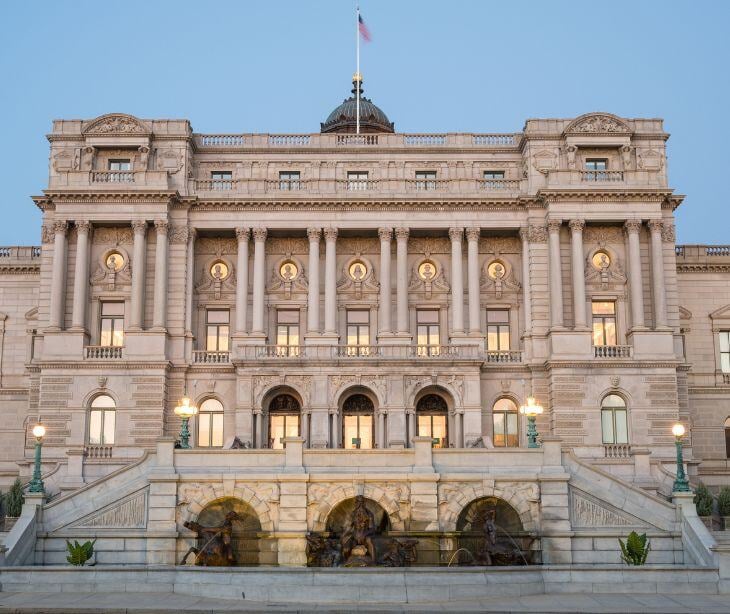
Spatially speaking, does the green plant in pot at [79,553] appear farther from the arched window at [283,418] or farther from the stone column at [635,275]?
the stone column at [635,275]

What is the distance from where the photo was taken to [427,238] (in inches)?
2343

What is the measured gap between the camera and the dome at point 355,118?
7200 centimetres

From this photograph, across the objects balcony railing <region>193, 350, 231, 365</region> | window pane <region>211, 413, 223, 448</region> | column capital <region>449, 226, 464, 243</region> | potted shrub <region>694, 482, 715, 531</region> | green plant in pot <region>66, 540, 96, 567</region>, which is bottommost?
green plant in pot <region>66, 540, 96, 567</region>

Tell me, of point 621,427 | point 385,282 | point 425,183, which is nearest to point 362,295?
point 385,282

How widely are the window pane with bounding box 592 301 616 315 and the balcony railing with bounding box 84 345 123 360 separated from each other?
1032 inches

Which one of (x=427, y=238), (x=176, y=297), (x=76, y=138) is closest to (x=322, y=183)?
(x=427, y=238)

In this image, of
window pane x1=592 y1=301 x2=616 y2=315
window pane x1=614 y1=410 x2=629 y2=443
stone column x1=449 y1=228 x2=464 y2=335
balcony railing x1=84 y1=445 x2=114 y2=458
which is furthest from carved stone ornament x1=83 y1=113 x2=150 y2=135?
window pane x1=614 y1=410 x2=629 y2=443

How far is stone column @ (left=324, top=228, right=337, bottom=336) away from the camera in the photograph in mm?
56938

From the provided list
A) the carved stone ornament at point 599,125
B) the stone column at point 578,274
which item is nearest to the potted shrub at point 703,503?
the stone column at point 578,274

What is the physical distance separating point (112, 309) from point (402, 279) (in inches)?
641

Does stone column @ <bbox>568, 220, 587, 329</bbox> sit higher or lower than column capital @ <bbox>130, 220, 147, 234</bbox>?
lower

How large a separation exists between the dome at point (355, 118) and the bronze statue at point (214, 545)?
4028 cm

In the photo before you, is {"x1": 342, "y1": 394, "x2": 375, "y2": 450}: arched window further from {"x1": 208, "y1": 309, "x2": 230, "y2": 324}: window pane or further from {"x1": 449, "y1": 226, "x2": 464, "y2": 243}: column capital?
{"x1": 449, "y1": 226, "x2": 464, "y2": 243}: column capital

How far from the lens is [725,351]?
208 feet
